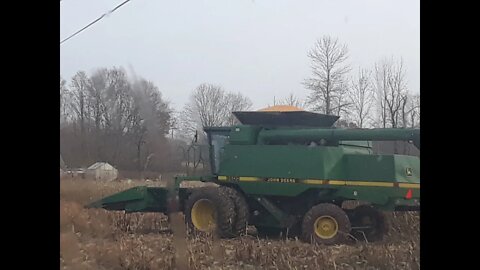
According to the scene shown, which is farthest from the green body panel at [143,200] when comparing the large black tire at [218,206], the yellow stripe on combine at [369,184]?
the yellow stripe on combine at [369,184]

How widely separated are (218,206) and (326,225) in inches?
55.2

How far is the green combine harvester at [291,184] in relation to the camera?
23.4ft

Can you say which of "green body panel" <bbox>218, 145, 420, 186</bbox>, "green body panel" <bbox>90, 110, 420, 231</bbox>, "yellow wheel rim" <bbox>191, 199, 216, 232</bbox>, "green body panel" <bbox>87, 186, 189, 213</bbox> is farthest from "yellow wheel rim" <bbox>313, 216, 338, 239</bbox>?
"green body panel" <bbox>87, 186, 189, 213</bbox>

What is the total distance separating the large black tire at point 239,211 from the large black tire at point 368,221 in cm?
135

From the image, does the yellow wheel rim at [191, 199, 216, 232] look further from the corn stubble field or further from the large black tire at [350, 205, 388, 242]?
the large black tire at [350, 205, 388, 242]

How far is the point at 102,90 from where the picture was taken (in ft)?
14.9

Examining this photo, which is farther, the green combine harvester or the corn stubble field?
the green combine harvester

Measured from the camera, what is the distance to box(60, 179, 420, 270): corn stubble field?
430 cm

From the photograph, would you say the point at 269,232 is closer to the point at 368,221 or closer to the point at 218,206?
the point at 218,206

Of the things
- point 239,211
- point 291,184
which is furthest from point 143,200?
point 291,184

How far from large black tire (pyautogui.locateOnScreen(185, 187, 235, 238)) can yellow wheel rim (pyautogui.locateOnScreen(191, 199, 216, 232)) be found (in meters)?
0.02
